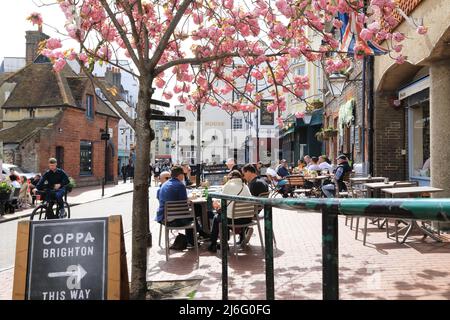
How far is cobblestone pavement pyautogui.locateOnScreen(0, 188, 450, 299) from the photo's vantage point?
14.2ft

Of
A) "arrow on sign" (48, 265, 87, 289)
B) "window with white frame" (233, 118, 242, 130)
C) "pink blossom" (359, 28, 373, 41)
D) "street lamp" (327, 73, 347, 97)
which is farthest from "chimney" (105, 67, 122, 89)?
"arrow on sign" (48, 265, 87, 289)

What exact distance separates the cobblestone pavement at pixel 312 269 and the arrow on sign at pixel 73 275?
1.47 metres

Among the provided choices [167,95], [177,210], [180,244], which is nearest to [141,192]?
[177,210]

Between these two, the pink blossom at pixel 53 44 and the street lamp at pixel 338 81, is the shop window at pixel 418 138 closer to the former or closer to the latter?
the street lamp at pixel 338 81

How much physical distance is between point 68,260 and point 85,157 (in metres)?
28.2

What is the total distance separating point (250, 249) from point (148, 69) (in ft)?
11.9

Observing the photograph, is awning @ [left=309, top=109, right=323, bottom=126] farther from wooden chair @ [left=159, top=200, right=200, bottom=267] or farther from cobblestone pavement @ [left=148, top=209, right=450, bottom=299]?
wooden chair @ [left=159, top=200, right=200, bottom=267]

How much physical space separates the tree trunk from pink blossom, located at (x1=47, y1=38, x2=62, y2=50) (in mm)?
1375

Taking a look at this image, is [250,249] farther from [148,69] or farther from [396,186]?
[148,69]

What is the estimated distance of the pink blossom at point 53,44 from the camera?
543cm

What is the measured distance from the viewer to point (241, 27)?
245 inches
